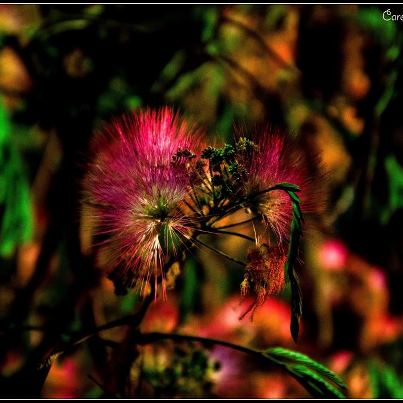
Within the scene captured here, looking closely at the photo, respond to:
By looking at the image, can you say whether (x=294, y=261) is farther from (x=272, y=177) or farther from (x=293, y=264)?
(x=272, y=177)

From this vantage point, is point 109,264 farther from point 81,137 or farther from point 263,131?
point 81,137

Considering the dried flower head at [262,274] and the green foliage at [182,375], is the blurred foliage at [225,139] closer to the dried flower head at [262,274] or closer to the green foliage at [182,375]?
the green foliage at [182,375]

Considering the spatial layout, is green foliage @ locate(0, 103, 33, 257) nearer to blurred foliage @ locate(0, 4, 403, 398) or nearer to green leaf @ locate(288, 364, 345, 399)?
blurred foliage @ locate(0, 4, 403, 398)

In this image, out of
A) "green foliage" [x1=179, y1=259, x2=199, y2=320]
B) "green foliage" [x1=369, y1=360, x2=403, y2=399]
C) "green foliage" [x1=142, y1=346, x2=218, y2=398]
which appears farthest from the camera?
"green foliage" [x1=179, y1=259, x2=199, y2=320]

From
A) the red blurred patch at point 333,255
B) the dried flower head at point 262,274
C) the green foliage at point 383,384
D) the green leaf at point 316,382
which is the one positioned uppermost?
the red blurred patch at point 333,255

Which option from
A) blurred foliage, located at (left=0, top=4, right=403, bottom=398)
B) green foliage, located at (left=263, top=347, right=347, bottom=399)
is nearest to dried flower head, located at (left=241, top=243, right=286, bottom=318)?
green foliage, located at (left=263, top=347, right=347, bottom=399)

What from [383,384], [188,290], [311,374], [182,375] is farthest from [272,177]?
[188,290]

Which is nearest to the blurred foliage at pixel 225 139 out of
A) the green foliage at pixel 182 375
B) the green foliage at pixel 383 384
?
the green foliage at pixel 383 384

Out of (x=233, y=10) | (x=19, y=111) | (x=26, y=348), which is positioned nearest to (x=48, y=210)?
(x=19, y=111)
